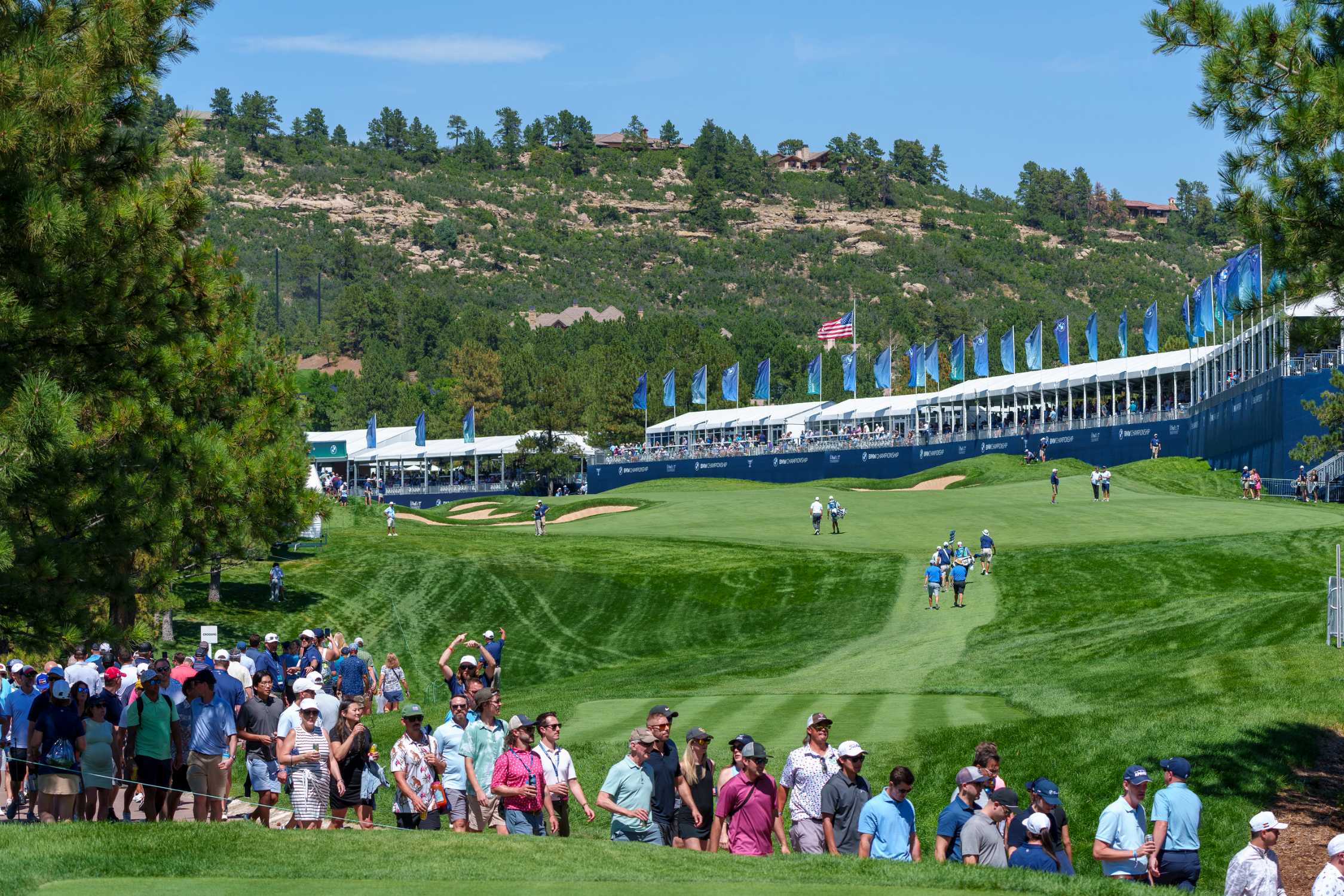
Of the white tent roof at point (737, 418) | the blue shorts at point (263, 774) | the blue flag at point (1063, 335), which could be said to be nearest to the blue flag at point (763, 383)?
the white tent roof at point (737, 418)

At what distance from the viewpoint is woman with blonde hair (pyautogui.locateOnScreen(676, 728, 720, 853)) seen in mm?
13008

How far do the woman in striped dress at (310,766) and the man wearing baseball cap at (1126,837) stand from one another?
6.80 meters

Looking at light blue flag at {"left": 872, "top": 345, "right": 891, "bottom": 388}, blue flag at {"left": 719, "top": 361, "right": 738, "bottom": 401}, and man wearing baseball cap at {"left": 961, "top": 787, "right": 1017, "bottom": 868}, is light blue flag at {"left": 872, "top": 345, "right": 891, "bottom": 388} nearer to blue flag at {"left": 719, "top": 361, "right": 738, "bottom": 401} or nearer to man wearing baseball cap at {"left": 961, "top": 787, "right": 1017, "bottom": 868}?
blue flag at {"left": 719, "top": 361, "right": 738, "bottom": 401}

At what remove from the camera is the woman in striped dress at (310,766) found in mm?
13945

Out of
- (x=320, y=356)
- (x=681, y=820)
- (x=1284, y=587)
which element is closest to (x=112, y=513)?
(x=681, y=820)

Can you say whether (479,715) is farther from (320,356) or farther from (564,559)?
(320,356)

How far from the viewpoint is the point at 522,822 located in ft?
43.3

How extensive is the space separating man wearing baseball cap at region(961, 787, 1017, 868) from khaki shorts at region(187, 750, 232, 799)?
25.3 feet

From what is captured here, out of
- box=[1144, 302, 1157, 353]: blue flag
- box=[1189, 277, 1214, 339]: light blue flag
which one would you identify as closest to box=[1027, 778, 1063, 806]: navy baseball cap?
box=[1189, 277, 1214, 339]: light blue flag

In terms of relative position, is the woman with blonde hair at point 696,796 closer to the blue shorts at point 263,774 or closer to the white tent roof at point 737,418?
the blue shorts at point 263,774

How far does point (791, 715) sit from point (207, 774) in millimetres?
8931

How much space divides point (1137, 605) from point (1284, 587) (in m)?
4.68

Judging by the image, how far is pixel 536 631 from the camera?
38.5m

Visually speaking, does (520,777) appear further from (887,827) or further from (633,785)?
(887,827)
